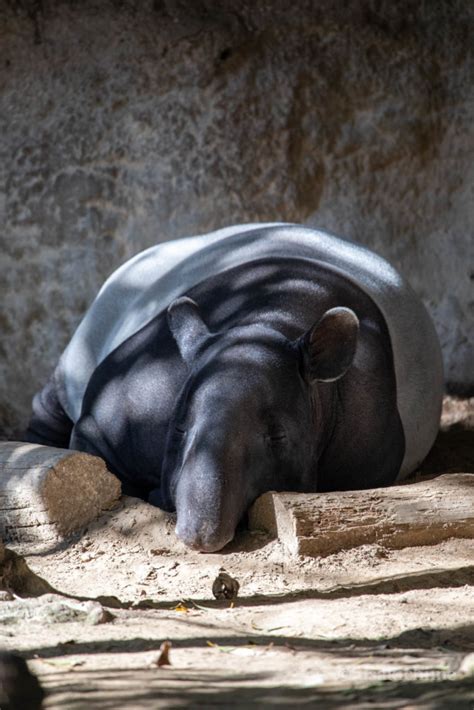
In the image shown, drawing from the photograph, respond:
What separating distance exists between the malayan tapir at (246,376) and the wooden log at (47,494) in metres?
0.35

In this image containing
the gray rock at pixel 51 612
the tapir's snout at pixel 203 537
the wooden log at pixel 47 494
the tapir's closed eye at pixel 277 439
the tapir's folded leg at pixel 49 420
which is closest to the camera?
the gray rock at pixel 51 612

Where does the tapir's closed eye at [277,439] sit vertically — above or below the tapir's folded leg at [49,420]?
above

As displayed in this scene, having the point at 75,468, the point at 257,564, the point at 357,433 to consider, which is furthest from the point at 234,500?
the point at 357,433

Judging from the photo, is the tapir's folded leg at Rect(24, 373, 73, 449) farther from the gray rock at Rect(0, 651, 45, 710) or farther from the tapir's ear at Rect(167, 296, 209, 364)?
the gray rock at Rect(0, 651, 45, 710)

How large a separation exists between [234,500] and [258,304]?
1299mm

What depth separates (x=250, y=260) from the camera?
5430 mm

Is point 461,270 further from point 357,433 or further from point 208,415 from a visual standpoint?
point 208,415

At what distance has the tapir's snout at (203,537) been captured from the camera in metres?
3.87

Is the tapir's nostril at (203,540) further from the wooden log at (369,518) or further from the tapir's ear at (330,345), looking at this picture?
the tapir's ear at (330,345)

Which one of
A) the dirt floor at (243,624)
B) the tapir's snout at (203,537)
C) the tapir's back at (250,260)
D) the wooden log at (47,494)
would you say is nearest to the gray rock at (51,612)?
the dirt floor at (243,624)

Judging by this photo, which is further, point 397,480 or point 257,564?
point 397,480

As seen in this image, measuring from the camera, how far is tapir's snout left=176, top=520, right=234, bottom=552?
387 centimetres

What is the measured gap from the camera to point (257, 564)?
3.75 m

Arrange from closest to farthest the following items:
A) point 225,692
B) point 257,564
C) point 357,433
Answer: point 225,692 < point 257,564 < point 357,433
